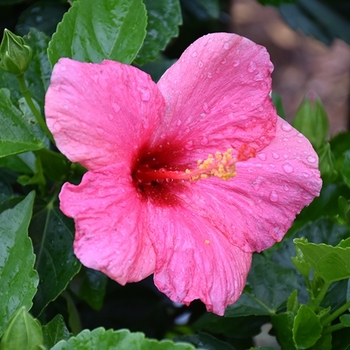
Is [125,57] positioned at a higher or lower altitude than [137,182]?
higher

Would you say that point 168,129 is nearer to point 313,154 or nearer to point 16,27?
Answer: point 313,154

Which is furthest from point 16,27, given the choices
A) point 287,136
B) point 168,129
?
point 287,136

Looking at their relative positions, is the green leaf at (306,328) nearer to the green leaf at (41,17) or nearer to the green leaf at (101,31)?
the green leaf at (101,31)

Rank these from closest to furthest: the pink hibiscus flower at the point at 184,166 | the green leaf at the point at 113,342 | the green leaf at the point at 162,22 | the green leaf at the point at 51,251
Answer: the green leaf at the point at 113,342 → the pink hibiscus flower at the point at 184,166 → the green leaf at the point at 51,251 → the green leaf at the point at 162,22

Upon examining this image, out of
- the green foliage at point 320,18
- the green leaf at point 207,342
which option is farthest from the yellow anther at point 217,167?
the green foliage at point 320,18

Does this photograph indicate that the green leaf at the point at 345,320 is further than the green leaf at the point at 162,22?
No

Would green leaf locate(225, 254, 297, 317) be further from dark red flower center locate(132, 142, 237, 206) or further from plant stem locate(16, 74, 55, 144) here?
plant stem locate(16, 74, 55, 144)
